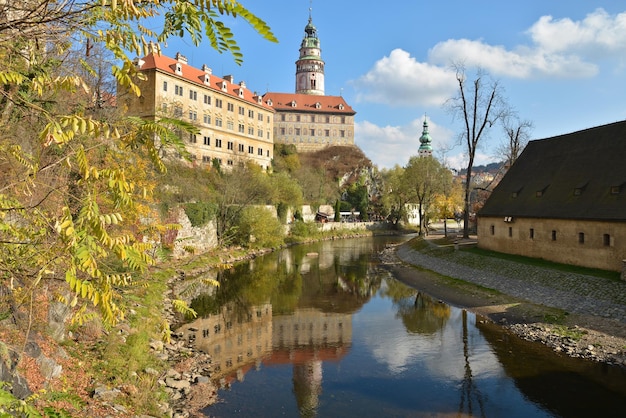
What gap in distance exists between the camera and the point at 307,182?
227 ft

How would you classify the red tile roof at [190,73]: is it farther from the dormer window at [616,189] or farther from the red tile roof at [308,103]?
the dormer window at [616,189]

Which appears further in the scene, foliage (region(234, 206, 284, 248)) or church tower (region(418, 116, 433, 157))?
church tower (region(418, 116, 433, 157))

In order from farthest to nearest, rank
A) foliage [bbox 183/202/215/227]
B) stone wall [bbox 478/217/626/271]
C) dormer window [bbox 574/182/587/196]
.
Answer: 1. foliage [bbox 183/202/215/227]
2. dormer window [bbox 574/182/587/196]
3. stone wall [bbox 478/217/626/271]

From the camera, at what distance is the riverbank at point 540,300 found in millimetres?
15422

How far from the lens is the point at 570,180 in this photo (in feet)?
83.1

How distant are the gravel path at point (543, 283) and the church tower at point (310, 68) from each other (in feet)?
249

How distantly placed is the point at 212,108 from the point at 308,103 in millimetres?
35172

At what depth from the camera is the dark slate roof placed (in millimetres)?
21875

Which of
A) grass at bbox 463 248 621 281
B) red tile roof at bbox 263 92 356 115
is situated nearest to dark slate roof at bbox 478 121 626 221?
grass at bbox 463 248 621 281

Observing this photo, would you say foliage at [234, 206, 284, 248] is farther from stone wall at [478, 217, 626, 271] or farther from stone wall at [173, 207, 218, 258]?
stone wall at [478, 217, 626, 271]

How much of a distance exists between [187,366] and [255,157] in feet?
171

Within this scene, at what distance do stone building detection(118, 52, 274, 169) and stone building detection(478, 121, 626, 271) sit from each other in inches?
1235

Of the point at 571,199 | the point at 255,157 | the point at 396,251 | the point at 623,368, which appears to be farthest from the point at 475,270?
the point at 255,157

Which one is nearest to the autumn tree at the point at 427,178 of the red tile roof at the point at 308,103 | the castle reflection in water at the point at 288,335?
the castle reflection in water at the point at 288,335
